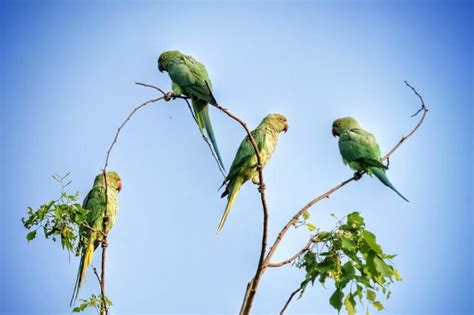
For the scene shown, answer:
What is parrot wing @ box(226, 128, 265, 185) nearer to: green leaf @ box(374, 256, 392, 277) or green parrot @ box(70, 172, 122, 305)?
green parrot @ box(70, 172, 122, 305)

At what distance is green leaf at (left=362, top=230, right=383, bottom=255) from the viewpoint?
316 centimetres

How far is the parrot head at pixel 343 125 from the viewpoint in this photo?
718cm

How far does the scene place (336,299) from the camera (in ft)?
10.5

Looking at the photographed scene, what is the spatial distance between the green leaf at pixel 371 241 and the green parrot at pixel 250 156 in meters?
2.05

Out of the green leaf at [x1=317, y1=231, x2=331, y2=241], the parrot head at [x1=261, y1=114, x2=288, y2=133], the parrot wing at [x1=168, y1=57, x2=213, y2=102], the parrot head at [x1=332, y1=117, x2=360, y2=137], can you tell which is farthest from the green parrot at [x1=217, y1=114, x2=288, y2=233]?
the green leaf at [x1=317, y1=231, x2=331, y2=241]

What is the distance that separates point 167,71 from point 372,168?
2661 millimetres

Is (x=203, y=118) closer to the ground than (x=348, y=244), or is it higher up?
higher up

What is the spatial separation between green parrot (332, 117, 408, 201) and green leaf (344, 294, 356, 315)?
107 inches

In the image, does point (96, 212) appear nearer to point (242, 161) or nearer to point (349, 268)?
point (242, 161)

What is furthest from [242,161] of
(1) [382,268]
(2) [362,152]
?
(1) [382,268]

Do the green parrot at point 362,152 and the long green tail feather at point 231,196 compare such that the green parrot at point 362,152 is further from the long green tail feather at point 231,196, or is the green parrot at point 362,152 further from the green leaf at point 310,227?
the green leaf at point 310,227

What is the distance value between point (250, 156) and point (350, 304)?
2744mm

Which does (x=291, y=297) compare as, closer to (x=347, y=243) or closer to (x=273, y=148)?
(x=347, y=243)

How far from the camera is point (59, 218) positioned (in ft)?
12.1
